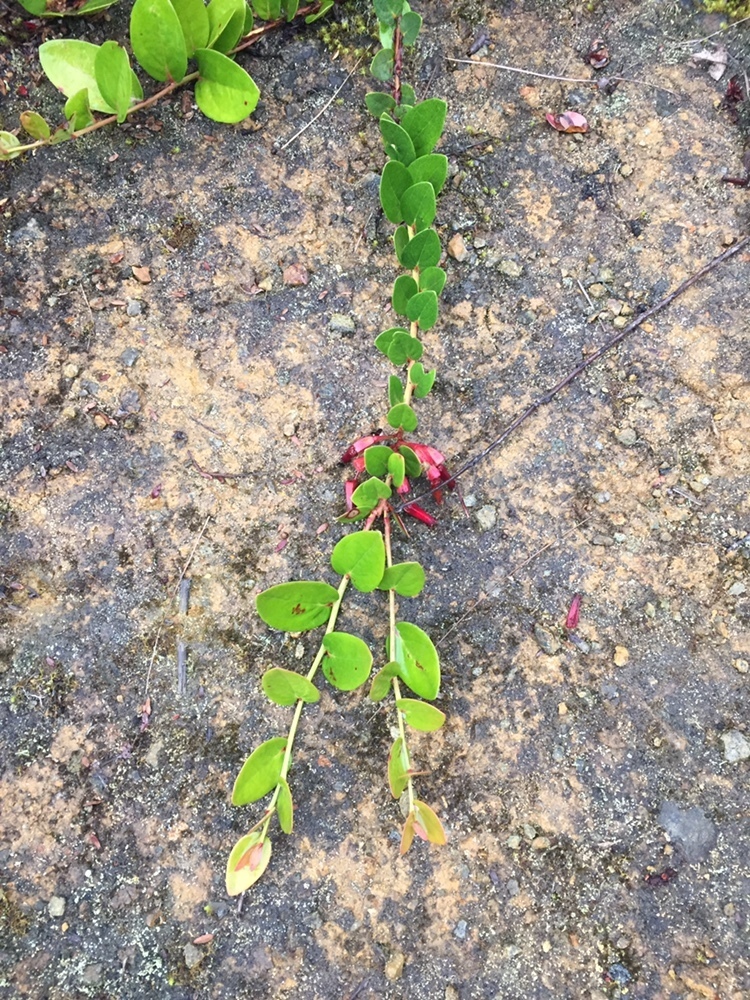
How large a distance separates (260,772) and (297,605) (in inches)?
16.1

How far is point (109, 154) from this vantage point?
89.6 inches

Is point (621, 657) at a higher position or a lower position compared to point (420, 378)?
lower

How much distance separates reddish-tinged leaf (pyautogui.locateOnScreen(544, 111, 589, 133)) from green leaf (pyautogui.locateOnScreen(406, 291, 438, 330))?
2.57 feet

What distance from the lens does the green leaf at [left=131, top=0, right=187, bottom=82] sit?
2062 millimetres

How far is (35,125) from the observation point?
6.88ft

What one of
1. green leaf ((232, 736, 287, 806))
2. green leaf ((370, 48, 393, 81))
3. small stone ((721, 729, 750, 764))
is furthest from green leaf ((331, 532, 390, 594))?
green leaf ((370, 48, 393, 81))

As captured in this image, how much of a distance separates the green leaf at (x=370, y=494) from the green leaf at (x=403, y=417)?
0.52 ft

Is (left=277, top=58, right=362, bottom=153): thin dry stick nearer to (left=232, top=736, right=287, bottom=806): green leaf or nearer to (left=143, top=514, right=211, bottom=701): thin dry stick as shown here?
(left=143, top=514, right=211, bottom=701): thin dry stick

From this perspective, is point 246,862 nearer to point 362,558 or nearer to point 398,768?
point 398,768

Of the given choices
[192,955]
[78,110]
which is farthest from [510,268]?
[192,955]

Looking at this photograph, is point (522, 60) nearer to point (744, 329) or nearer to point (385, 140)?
point (385, 140)

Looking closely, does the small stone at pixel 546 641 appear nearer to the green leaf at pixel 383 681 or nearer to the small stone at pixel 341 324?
the green leaf at pixel 383 681

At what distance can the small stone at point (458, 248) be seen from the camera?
2.26 meters

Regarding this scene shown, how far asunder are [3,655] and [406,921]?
126 cm
